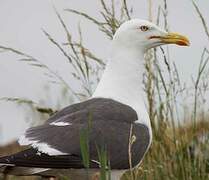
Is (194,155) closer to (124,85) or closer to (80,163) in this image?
(124,85)

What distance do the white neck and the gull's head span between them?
0.19ft

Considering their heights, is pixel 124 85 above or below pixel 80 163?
above

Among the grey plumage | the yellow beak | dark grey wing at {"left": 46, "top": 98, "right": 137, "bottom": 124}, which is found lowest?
the grey plumage

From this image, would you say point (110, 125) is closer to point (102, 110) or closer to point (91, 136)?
point (102, 110)

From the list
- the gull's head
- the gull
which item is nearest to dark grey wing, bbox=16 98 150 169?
the gull

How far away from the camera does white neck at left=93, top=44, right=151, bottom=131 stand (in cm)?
653

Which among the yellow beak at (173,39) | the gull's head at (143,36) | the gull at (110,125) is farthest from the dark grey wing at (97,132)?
the yellow beak at (173,39)

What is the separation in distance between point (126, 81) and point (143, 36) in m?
0.43

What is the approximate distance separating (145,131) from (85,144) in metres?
2.12

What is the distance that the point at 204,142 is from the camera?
7.01m

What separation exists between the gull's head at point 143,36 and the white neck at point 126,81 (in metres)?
0.06

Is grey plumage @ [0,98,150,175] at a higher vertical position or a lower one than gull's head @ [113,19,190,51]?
lower

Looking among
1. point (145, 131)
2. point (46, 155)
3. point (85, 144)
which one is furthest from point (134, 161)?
point (85, 144)

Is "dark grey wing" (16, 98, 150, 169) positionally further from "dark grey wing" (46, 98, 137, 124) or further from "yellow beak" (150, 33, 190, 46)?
"yellow beak" (150, 33, 190, 46)
